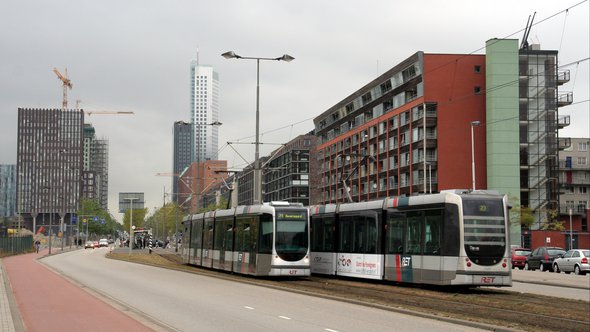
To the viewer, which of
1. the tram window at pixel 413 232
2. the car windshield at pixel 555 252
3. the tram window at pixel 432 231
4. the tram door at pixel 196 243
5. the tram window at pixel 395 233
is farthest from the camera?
the car windshield at pixel 555 252

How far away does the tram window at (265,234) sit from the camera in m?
29.3

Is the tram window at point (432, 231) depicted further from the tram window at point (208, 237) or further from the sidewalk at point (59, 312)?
the tram window at point (208, 237)

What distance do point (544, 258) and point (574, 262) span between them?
4.92 meters

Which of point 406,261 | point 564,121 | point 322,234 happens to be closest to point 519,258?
point 322,234

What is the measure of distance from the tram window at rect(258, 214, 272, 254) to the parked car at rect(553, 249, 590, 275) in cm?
2134

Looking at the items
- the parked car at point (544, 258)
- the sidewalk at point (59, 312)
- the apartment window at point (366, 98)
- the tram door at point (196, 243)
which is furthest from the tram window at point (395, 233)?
the apartment window at point (366, 98)

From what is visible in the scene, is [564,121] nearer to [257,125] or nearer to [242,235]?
[257,125]

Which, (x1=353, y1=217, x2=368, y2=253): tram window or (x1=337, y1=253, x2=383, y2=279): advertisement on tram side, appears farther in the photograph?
(x1=353, y1=217, x2=368, y2=253): tram window

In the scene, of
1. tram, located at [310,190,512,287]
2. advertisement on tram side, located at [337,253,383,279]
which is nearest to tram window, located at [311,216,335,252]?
advertisement on tram side, located at [337,253,383,279]

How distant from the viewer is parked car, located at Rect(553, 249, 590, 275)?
41.4m

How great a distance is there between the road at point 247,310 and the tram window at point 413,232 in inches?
181

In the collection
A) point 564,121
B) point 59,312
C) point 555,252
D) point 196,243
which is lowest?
point 59,312

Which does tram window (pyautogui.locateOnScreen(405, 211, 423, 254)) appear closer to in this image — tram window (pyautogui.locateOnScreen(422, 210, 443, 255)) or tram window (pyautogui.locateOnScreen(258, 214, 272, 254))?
tram window (pyautogui.locateOnScreen(422, 210, 443, 255))

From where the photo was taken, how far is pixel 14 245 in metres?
71.3
